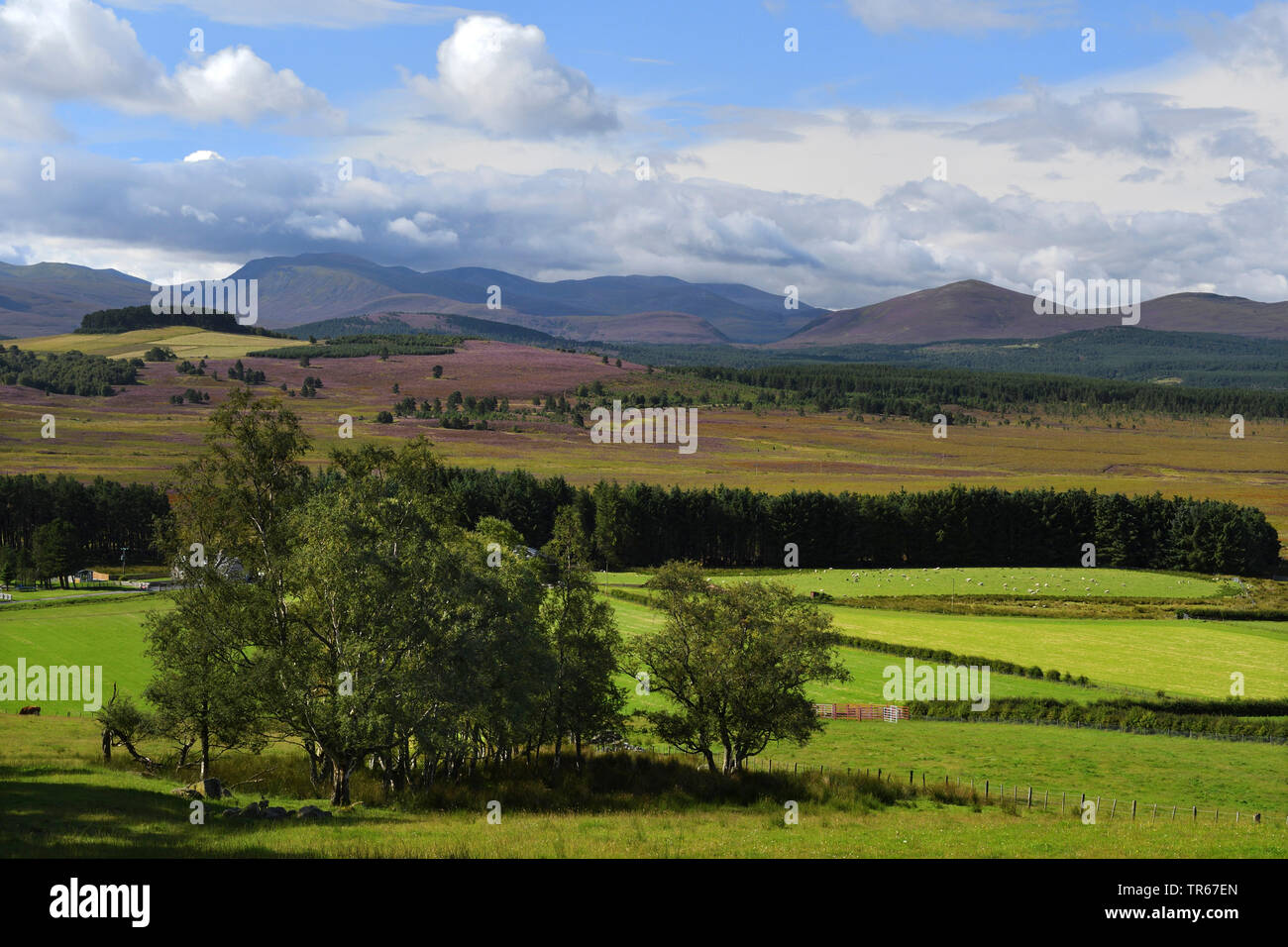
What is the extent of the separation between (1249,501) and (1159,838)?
165 metres

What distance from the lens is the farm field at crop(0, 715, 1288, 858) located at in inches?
979

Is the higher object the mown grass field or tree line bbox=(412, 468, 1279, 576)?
tree line bbox=(412, 468, 1279, 576)

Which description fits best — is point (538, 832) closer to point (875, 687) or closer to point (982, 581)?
point (875, 687)

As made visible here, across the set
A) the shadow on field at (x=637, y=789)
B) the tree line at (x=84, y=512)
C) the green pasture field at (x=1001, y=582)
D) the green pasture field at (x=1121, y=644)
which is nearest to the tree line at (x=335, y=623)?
the shadow on field at (x=637, y=789)

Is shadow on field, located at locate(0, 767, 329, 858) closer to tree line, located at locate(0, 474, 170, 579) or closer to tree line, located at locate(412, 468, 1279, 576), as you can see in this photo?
tree line, located at locate(0, 474, 170, 579)

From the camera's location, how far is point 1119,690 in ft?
227

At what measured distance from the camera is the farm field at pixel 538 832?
979 inches

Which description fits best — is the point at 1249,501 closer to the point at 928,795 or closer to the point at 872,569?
the point at 872,569

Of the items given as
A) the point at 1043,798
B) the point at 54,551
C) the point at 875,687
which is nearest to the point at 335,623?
the point at 1043,798

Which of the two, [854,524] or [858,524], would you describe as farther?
[854,524]

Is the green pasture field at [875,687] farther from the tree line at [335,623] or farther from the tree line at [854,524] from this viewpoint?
the tree line at [854,524]

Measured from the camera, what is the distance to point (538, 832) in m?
30.1

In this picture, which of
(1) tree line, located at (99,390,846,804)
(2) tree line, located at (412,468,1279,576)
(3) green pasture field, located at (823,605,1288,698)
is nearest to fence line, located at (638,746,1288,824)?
(1) tree line, located at (99,390,846,804)
